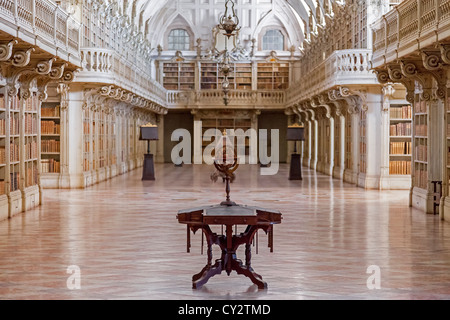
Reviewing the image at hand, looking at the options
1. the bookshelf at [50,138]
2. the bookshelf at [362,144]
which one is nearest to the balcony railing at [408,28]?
the bookshelf at [362,144]

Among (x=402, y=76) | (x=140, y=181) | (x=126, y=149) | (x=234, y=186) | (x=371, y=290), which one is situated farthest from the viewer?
(x=126, y=149)

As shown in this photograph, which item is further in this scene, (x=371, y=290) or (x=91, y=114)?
(x=91, y=114)

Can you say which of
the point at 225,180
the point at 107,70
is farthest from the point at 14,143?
the point at 107,70

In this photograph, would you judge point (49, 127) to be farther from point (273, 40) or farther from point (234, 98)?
point (273, 40)

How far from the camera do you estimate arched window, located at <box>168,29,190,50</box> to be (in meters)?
37.6

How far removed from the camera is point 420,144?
48.5 feet

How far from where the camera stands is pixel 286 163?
36.7 metres

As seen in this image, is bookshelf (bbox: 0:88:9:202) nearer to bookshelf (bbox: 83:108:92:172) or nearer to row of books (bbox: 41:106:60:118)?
row of books (bbox: 41:106:60:118)

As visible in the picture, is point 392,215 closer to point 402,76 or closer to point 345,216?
point 345,216

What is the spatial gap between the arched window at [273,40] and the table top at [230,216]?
31292 mm

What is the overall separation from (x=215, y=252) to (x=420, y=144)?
23.5ft

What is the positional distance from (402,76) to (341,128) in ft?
31.7

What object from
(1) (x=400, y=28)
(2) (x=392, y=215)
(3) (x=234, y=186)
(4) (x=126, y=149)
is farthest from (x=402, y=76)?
(4) (x=126, y=149)

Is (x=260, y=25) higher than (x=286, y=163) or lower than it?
higher
